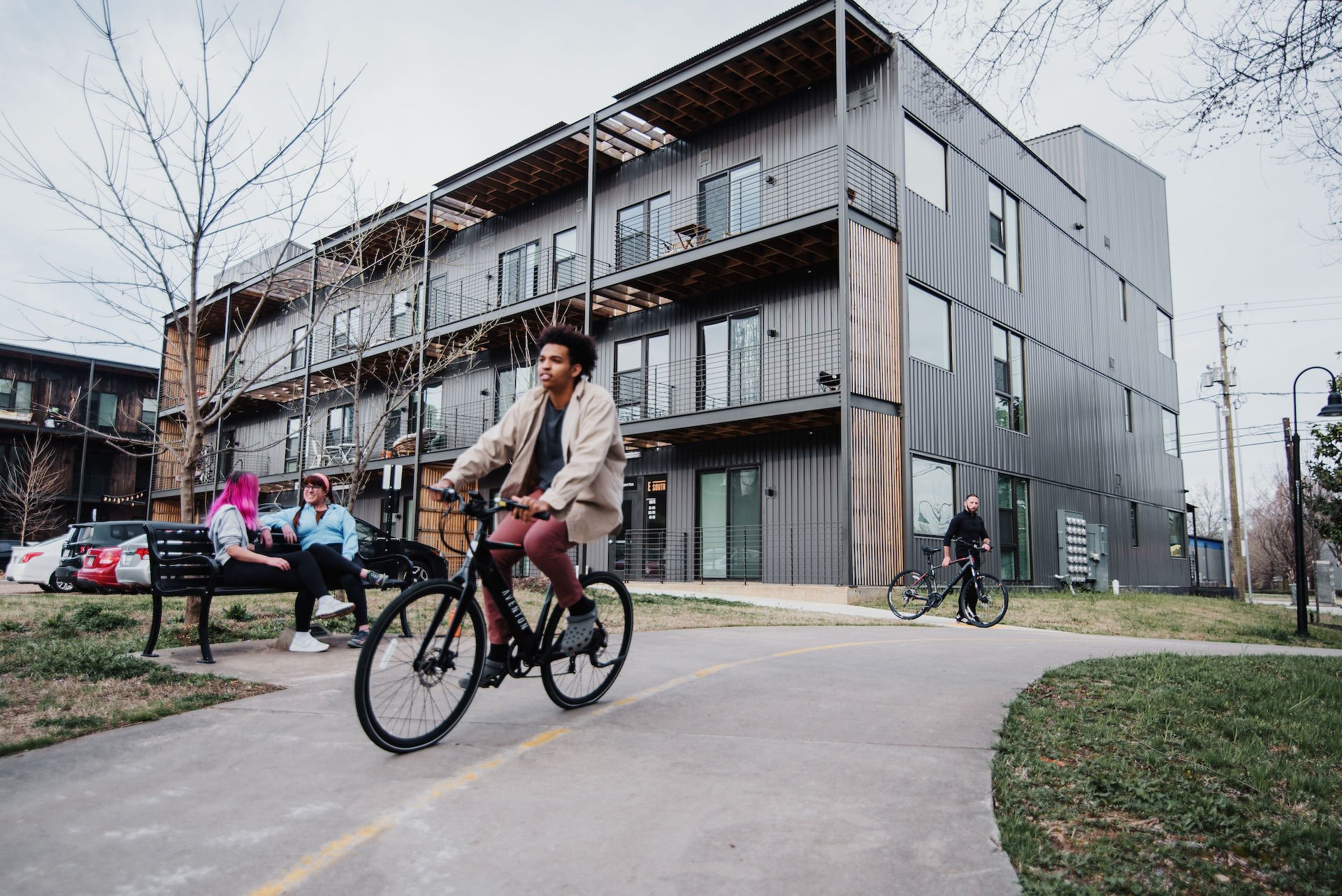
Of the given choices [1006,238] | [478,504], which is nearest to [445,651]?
[478,504]

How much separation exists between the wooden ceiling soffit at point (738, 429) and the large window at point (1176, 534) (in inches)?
732

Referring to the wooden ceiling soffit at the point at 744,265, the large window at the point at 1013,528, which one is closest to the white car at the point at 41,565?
the wooden ceiling soffit at the point at 744,265

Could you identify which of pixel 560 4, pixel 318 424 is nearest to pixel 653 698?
pixel 560 4

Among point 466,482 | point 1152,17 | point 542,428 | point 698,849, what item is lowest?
point 698,849

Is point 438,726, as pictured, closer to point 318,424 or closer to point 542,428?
point 542,428

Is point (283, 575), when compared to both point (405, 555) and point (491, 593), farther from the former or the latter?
point (405, 555)

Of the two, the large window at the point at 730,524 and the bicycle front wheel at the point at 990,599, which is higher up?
the large window at the point at 730,524

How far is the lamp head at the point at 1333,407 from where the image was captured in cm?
1477

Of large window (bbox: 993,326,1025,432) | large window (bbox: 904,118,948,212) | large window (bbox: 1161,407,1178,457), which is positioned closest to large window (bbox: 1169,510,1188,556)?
large window (bbox: 1161,407,1178,457)

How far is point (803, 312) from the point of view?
1819 centimetres

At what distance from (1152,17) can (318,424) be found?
30.1 meters

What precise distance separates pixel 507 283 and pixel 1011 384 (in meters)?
13.5

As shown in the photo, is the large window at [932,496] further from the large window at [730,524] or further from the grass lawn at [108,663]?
the grass lawn at [108,663]

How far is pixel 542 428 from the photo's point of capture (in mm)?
4402
